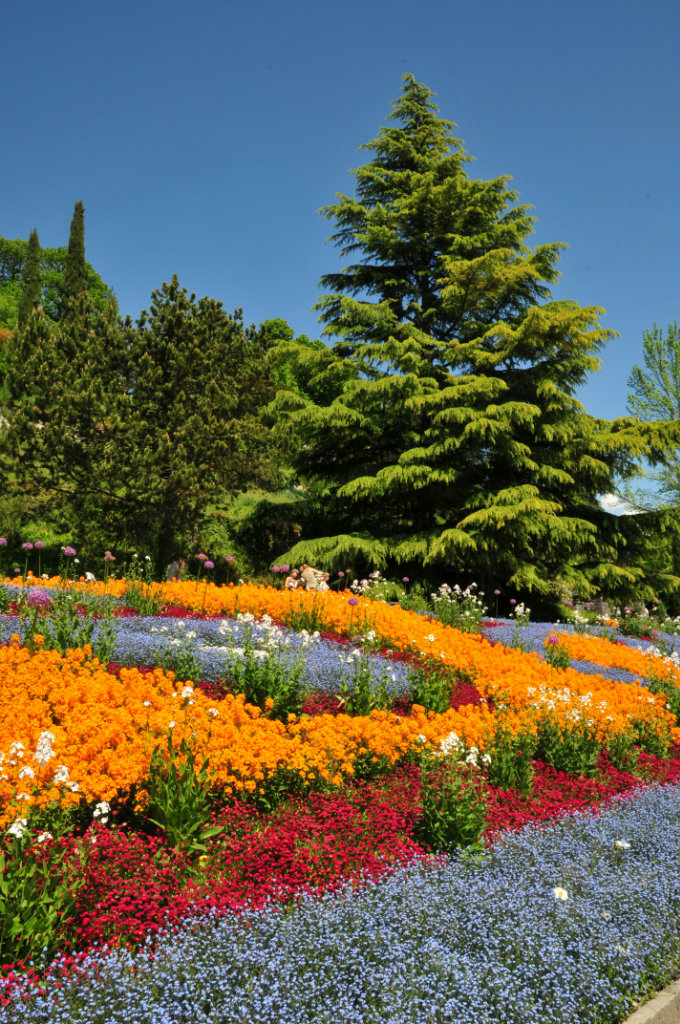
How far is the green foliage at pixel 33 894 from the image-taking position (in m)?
2.65

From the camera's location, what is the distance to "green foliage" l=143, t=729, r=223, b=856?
3.55 meters

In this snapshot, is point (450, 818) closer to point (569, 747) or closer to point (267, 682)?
point (569, 747)

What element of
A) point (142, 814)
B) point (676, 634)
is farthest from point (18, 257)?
point (142, 814)

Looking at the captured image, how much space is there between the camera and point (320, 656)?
6859 millimetres

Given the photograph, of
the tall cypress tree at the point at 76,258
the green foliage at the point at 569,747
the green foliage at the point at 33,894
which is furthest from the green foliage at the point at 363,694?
the tall cypress tree at the point at 76,258

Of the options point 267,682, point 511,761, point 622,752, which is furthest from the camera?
point 622,752

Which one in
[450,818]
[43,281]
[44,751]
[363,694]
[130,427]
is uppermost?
[43,281]

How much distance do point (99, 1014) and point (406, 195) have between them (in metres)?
18.1

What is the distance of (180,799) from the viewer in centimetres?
356

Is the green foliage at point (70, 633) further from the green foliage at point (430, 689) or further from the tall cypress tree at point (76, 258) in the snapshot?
the tall cypress tree at point (76, 258)

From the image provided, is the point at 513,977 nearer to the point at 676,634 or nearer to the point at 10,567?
the point at 676,634

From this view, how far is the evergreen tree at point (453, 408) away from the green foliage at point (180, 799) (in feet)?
33.8

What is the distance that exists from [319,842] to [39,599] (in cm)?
644

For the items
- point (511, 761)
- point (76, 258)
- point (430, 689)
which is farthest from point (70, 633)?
point (76, 258)
